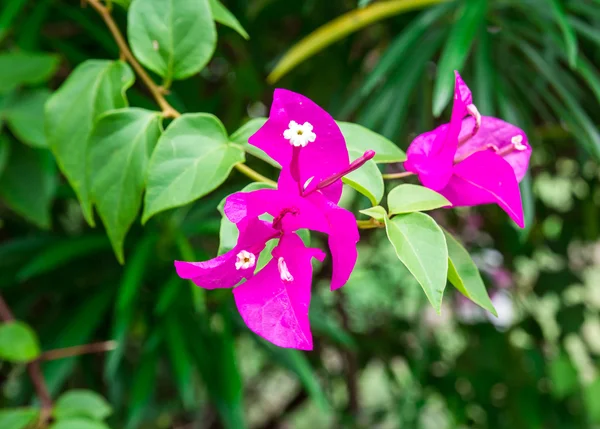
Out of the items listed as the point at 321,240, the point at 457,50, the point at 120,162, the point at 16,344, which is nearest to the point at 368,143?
the point at 120,162

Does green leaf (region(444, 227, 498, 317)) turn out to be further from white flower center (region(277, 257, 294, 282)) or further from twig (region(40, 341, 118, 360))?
twig (region(40, 341, 118, 360))

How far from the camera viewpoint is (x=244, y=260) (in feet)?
0.78

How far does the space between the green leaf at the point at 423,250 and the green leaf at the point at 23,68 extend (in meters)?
0.43

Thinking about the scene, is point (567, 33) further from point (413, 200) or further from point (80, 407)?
point (80, 407)

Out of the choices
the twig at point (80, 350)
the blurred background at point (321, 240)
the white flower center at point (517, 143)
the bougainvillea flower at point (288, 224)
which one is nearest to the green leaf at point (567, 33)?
the blurred background at point (321, 240)

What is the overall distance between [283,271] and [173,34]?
0.54 ft

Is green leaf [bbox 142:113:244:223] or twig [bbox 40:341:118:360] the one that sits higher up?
green leaf [bbox 142:113:244:223]

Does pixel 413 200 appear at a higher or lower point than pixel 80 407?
higher

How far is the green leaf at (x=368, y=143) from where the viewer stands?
11.3 inches

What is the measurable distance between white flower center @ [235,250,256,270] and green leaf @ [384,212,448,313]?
0.06 meters

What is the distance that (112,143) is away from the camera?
315mm

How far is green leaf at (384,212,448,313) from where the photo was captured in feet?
0.74

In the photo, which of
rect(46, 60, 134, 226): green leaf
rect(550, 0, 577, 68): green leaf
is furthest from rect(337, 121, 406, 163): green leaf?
rect(550, 0, 577, 68): green leaf

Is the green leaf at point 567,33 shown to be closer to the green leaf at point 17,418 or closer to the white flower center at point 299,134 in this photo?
the white flower center at point 299,134
